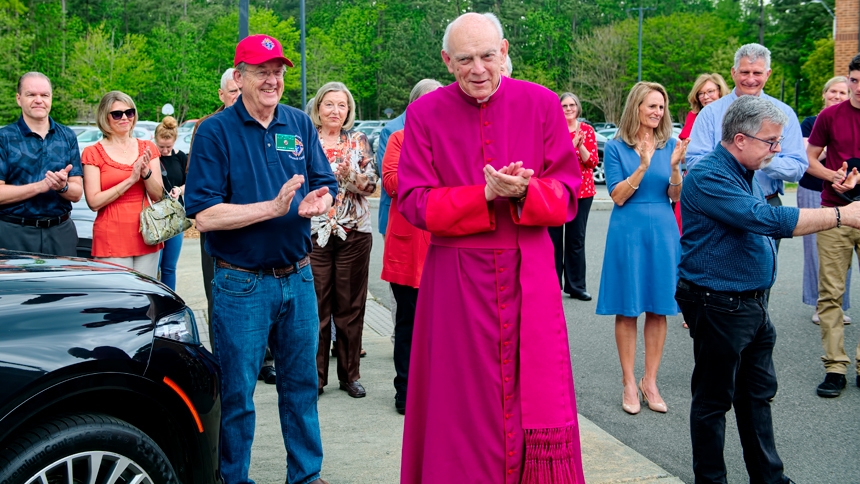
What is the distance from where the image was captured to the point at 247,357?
3.91 m

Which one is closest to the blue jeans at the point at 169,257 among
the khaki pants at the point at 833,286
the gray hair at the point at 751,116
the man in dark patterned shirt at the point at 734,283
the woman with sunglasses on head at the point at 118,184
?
the woman with sunglasses on head at the point at 118,184

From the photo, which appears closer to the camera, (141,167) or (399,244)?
(399,244)

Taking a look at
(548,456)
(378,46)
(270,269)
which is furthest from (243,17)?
(378,46)

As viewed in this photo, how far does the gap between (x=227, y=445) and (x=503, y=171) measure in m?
1.90

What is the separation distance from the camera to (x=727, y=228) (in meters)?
3.96

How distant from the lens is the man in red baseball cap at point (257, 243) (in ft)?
12.3

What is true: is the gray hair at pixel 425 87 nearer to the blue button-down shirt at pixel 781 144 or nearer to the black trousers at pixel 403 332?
the black trousers at pixel 403 332

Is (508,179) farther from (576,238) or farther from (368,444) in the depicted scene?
(576,238)

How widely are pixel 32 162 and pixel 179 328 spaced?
2729 mm

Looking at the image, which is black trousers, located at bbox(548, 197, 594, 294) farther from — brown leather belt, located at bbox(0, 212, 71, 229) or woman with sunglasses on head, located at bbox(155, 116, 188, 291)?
brown leather belt, located at bbox(0, 212, 71, 229)

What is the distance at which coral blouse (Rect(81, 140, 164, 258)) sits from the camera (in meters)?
5.92

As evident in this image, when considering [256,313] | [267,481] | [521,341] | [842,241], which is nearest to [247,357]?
[256,313]

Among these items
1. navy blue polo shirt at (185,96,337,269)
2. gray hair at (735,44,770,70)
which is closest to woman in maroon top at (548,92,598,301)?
gray hair at (735,44,770,70)

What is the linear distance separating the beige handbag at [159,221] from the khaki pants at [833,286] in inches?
182
